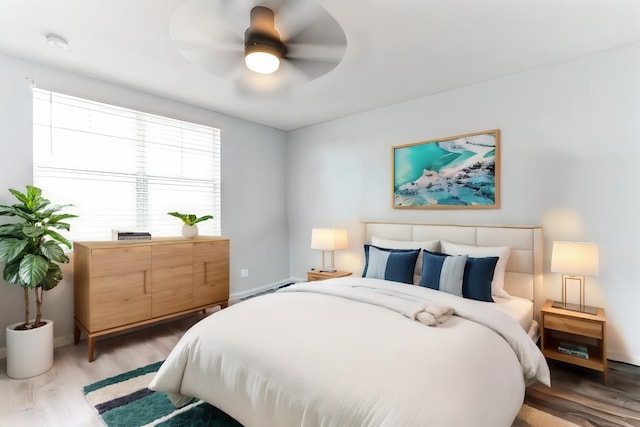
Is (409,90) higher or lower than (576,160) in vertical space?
higher

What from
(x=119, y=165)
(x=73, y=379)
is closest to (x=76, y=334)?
(x=73, y=379)

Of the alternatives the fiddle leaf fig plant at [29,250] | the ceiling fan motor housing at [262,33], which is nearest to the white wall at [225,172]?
the fiddle leaf fig plant at [29,250]

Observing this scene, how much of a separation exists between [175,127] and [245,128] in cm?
98

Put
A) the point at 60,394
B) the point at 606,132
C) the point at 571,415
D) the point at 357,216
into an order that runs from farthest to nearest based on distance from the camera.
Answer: the point at 357,216, the point at 606,132, the point at 60,394, the point at 571,415

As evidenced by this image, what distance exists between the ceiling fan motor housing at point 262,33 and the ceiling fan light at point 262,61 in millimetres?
A: 17

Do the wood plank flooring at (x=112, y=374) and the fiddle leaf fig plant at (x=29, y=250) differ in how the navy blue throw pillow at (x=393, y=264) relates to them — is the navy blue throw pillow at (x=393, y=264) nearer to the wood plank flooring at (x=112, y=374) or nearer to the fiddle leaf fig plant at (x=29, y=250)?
the wood plank flooring at (x=112, y=374)

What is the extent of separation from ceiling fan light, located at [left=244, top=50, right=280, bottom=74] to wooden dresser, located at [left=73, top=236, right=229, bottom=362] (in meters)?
1.89

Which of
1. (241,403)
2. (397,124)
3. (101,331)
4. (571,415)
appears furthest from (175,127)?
(571,415)

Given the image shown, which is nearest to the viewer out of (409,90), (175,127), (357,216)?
(409,90)

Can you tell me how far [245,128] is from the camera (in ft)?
14.2

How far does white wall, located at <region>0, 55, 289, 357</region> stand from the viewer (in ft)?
8.39

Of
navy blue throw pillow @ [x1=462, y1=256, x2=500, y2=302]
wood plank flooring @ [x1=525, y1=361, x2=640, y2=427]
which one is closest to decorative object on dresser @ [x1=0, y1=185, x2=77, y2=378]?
navy blue throw pillow @ [x1=462, y1=256, x2=500, y2=302]

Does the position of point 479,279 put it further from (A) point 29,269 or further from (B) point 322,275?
(A) point 29,269

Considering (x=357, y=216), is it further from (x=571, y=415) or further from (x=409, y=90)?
(x=571, y=415)
